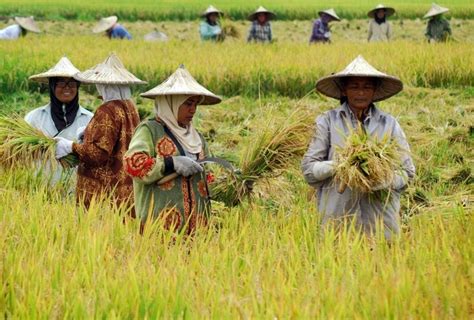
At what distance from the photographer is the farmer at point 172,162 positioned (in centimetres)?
378

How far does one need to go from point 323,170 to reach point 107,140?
1.19m

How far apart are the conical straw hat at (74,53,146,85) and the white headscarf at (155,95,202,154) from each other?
62 cm

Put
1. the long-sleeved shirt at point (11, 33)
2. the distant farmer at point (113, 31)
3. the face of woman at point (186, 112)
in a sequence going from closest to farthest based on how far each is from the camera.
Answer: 1. the face of woman at point (186, 112)
2. the long-sleeved shirt at point (11, 33)
3. the distant farmer at point (113, 31)

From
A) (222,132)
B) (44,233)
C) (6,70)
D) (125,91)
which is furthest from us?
(6,70)

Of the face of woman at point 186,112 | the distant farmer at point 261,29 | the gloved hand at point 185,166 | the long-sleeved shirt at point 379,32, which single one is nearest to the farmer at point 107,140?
the face of woman at point 186,112

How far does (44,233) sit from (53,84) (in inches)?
73.3

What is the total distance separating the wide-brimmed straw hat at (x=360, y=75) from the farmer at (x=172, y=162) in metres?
0.57

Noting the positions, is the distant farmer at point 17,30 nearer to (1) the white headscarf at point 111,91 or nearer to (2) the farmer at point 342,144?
(1) the white headscarf at point 111,91

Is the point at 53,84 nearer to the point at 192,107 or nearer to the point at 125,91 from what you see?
the point at 125,91

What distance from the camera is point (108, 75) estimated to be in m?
4.58

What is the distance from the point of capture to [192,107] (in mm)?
3984

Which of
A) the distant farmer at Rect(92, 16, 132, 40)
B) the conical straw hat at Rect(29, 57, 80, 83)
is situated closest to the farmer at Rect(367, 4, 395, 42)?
the distant farmer at Rect(92, 16, 132, 40)

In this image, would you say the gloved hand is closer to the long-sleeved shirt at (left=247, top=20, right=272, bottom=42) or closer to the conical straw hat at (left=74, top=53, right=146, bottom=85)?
the conical straw hat at (left=74, top=53, right=146, bottom=85)

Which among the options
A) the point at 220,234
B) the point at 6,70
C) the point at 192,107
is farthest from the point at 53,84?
the point at 6,70
